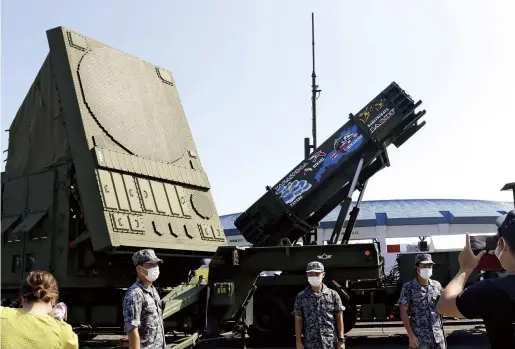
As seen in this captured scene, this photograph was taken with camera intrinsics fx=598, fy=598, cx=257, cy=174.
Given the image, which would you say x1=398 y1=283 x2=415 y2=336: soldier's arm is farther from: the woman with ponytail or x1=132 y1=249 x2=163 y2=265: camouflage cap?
the woman with ponytail

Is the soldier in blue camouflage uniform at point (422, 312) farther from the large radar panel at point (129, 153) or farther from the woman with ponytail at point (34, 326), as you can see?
the large radar panel at point (129, 153)

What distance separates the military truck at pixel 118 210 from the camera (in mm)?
7707

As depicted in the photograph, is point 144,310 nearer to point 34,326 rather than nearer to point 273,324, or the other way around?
point 34,326

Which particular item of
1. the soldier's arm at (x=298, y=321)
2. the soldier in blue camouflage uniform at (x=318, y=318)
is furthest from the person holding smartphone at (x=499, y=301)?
the soldier's arm at (x=298, y=321)

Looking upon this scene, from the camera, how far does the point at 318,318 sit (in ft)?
16.7

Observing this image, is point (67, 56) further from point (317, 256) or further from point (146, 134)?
point (317, 256)

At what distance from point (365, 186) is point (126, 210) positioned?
542 centimetres

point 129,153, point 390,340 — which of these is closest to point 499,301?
point 129,153

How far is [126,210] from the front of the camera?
7648 mm

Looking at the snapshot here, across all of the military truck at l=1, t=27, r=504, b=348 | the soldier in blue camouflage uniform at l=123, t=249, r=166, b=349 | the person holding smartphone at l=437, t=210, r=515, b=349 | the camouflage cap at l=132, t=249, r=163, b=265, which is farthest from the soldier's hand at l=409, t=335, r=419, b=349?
the person holding smartphone at l=437, t=210, r=515, b=349

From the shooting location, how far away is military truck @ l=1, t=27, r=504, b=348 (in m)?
7.71

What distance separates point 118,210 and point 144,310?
3.31 metres

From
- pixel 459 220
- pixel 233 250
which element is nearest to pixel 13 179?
pixel 233 250

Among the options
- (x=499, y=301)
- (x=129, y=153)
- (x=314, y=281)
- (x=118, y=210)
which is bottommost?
(x=499, y=301)
